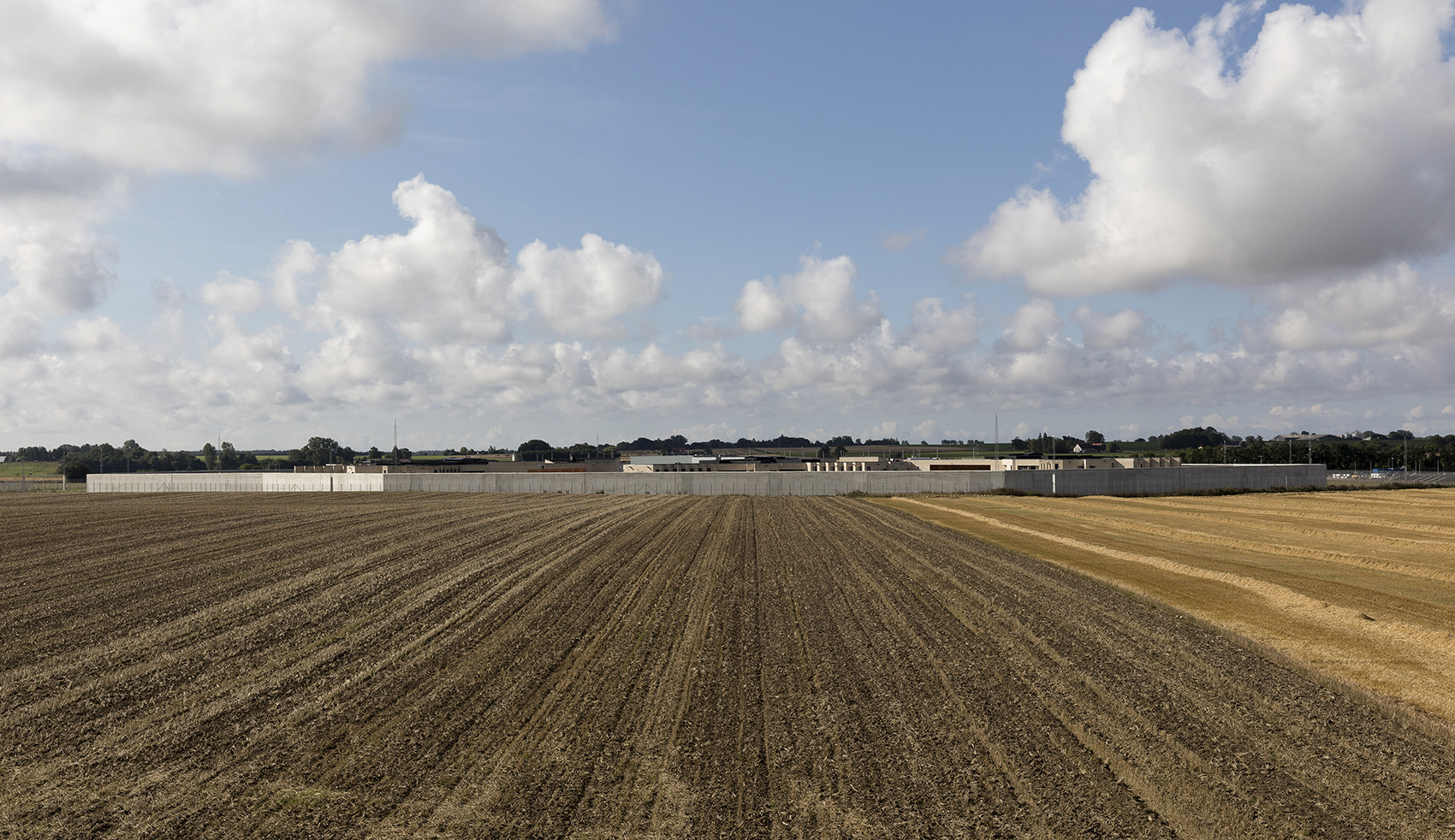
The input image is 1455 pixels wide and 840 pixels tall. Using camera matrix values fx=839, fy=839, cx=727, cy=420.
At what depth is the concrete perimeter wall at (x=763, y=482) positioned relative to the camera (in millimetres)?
85250

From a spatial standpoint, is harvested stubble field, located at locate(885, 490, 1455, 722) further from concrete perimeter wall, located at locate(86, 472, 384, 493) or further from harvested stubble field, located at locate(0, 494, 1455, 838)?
concrete perimeter wall, located at locate(86, 472, 384, 493)

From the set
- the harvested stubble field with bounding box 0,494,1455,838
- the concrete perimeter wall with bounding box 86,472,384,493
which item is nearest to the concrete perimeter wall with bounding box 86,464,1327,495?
the concrete perimeter wall with bounding box 86,472,384,493

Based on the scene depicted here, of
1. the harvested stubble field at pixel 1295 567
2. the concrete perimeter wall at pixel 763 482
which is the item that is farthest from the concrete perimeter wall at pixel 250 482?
the harvested stubble field at pixel 1295 567

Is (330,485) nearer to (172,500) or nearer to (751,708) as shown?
(172,500)

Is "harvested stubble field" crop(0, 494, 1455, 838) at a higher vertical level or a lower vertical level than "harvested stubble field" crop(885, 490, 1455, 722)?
higher

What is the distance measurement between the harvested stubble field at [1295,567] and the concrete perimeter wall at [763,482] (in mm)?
13206

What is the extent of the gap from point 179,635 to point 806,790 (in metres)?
14.4

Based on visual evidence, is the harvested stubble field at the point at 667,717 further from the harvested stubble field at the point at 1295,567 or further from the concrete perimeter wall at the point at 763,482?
the concrete perimeter wall at the point at 763,482

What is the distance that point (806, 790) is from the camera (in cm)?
961

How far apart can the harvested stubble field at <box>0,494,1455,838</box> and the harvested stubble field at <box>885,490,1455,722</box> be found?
196 centimetres

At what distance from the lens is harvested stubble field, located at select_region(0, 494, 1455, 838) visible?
29.8 feet

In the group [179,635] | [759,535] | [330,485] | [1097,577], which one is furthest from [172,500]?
[1097,577]

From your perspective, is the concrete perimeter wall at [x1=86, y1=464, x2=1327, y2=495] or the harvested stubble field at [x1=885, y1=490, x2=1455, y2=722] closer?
the harvested stubble field at [x1=885, y1=490, x2=1455, y2=722]

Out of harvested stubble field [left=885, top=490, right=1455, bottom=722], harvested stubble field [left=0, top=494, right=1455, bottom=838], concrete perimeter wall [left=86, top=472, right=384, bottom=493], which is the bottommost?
harvested stubble field [left=885, top=490, right=1455, bottom=722]
